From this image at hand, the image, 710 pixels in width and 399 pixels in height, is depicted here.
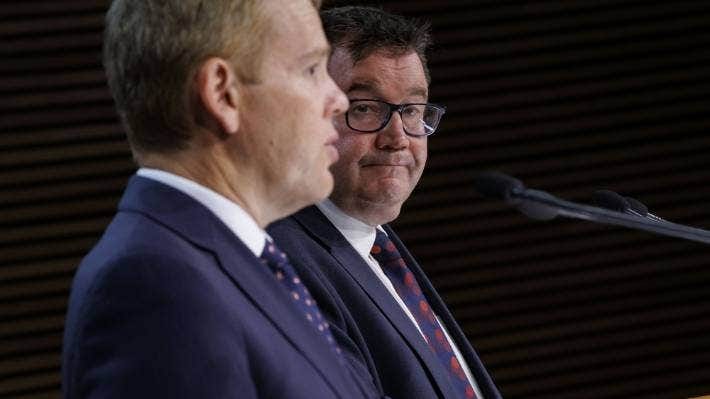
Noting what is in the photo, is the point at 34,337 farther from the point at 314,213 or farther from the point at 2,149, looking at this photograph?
the point at 314,213

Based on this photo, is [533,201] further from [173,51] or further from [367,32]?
[367,32]

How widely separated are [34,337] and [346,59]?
2.62m

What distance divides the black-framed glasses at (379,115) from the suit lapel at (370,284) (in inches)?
9.2

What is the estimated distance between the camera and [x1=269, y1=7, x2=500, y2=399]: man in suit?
86.8 inches

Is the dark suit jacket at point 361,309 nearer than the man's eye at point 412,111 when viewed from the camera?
Yes

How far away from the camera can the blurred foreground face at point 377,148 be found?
8.00 feet

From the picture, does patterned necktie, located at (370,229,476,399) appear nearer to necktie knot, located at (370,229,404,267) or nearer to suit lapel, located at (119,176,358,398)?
necktie knot, located at (370,229,404,267)

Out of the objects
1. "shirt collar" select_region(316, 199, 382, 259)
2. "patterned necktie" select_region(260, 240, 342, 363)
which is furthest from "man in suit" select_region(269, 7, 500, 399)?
"patterned necktie" select_region(260, 240, 342, 363)

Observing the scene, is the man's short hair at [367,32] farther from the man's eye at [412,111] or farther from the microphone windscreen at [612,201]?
the microphone windscreen at [612,201]

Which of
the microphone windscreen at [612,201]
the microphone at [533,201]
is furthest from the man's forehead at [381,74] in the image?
the microphone at [533,201]

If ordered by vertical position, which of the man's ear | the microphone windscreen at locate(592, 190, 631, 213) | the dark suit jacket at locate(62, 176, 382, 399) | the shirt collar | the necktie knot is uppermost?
A: the man's ear

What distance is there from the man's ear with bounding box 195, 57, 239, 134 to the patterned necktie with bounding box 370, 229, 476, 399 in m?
0.97

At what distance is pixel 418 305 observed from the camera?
245 centimetres

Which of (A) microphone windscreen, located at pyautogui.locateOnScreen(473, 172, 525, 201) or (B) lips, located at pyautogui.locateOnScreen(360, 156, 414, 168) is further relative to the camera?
(B) lips, located at pyautogui.locateOnScreen(360, 156, 414, 168)
